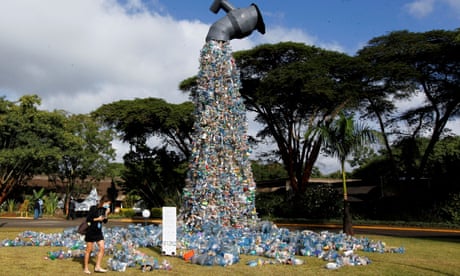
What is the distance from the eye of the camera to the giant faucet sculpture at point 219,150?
13.2 m

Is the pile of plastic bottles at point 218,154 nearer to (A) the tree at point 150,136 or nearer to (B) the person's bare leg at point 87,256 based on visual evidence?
(B) the person's bare leg at point 87,256

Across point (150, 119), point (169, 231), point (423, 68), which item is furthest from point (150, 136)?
point (169, 231)

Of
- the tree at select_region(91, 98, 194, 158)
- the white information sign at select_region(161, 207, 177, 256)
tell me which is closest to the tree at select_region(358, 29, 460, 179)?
the tree at select_region(91, 98, 194, 158)

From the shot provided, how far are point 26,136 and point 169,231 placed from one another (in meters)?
28.3

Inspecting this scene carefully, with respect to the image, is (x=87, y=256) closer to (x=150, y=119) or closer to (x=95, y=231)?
(x=95, y=231)

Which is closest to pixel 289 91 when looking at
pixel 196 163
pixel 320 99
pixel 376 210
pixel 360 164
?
pixel 320 99

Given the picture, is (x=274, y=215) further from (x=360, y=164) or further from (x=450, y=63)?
(x=360, y=164)

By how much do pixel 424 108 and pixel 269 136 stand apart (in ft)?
38.0

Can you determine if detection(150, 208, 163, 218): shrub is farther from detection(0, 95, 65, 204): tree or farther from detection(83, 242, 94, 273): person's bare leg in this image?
detection(83, 242, 94, 273): person's bare leg

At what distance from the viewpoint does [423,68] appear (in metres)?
29.3

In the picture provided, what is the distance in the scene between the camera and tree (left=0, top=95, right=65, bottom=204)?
111ft

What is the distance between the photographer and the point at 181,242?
11.1m

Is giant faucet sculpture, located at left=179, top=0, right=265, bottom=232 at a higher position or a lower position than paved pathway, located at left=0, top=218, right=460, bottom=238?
higher

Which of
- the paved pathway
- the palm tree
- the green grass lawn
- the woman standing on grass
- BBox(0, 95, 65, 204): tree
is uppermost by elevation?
BBox(0, 95, 65, 204): tree
